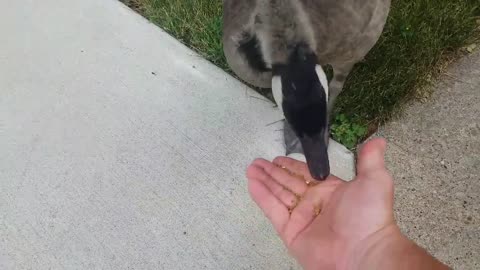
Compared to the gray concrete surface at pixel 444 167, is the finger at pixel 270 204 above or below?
above

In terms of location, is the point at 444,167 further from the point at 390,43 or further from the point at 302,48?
the point at 302,48

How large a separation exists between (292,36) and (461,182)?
957mm

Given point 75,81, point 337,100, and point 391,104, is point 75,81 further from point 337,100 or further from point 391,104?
point 391,104

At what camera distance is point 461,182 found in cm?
226

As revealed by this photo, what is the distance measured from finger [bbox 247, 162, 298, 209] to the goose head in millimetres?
218

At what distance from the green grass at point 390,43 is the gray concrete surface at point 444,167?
9cm

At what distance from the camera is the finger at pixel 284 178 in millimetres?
1981

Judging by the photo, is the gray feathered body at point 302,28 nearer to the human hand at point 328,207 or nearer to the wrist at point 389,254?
the human hand at point 328,207

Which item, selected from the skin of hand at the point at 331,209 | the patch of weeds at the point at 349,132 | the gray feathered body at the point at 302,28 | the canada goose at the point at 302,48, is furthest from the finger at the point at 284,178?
the patch of weeds at the point at 349,132

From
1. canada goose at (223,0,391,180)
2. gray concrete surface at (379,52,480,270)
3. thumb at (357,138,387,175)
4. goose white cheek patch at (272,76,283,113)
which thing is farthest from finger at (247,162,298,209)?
gray concrete surface at (379,52,480,270)

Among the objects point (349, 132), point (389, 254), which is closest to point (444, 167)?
point (349, 132)

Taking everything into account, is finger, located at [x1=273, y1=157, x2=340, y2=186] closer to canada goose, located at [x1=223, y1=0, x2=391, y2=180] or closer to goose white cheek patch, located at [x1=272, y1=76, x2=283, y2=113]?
canada goose, located at [x1=223, y1=0, x2=391, y2=180]

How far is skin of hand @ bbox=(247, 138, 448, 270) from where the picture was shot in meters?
1.58

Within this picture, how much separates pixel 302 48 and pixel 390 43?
1.00 m
